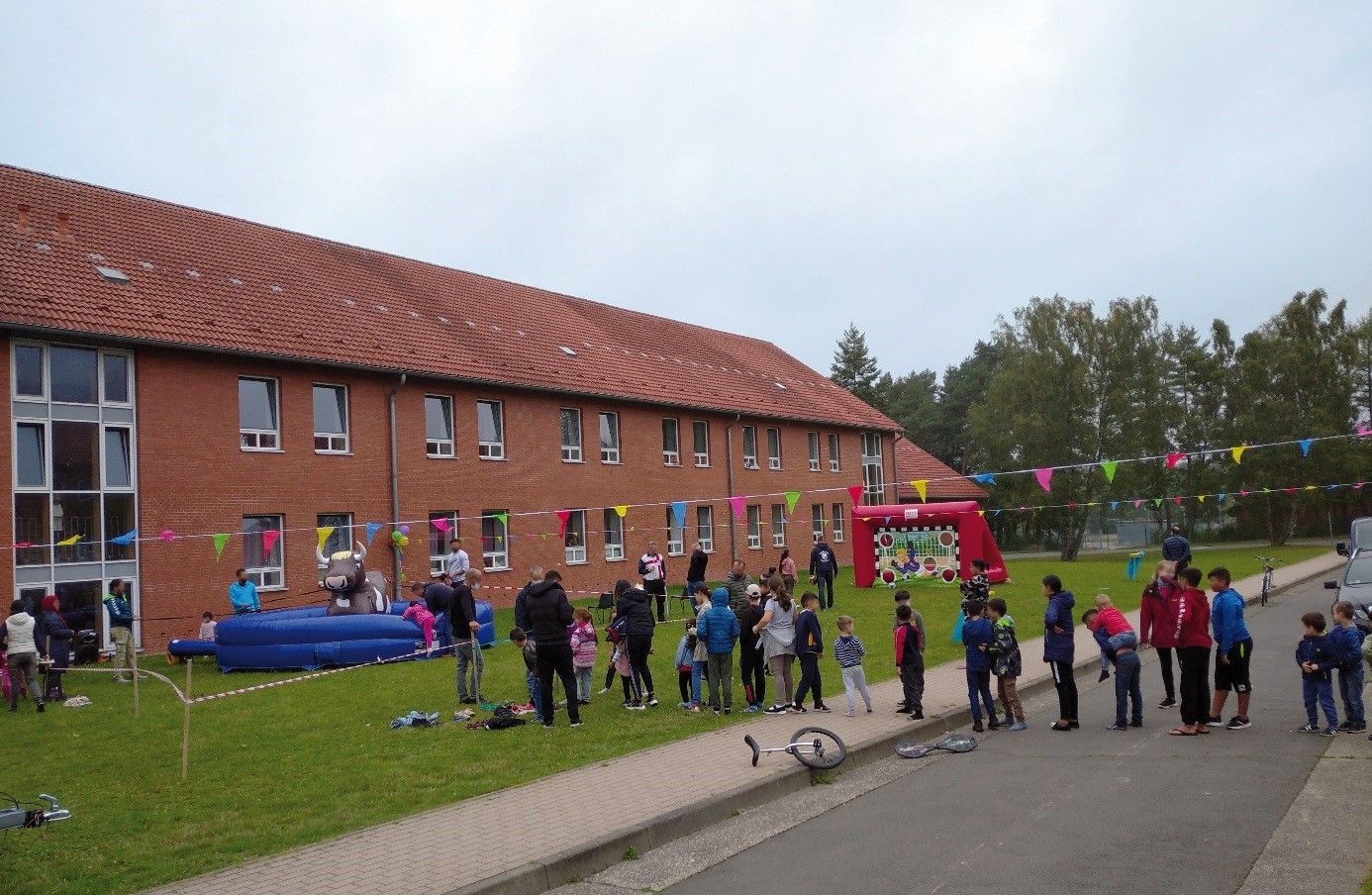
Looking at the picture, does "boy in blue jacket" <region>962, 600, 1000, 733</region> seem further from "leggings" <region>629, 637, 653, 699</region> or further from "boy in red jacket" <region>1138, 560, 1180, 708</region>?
"leggings" <region>629, 637, 653, 699</region>

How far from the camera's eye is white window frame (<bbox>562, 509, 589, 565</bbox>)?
31.6m

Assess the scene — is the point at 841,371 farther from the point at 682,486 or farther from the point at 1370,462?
the point at 682,486

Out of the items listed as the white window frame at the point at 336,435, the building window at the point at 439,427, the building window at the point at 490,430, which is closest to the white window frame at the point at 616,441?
the building window at the point at 490,430

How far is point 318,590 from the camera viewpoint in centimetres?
2419

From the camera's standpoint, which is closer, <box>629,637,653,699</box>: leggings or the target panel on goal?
<box>629,637,653,699</box>: leggings

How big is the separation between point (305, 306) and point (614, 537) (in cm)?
1157

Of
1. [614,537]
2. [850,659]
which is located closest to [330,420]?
[614,537]

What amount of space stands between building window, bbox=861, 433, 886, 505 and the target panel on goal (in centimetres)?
1536

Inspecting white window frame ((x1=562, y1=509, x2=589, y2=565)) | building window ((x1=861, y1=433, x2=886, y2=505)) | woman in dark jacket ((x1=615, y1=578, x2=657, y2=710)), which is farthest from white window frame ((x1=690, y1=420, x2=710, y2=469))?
woman in dark jacket ((x1=615, y1=578, x2=657, y2=710))

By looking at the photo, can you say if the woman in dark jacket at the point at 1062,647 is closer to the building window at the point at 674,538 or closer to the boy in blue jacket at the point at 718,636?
the boy in blue jacket at the point at 718,636

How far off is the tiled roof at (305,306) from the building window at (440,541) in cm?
368

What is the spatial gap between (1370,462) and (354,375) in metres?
52.1

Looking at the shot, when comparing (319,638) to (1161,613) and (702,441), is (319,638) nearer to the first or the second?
(1161,613)

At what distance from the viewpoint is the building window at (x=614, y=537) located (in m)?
33.1
